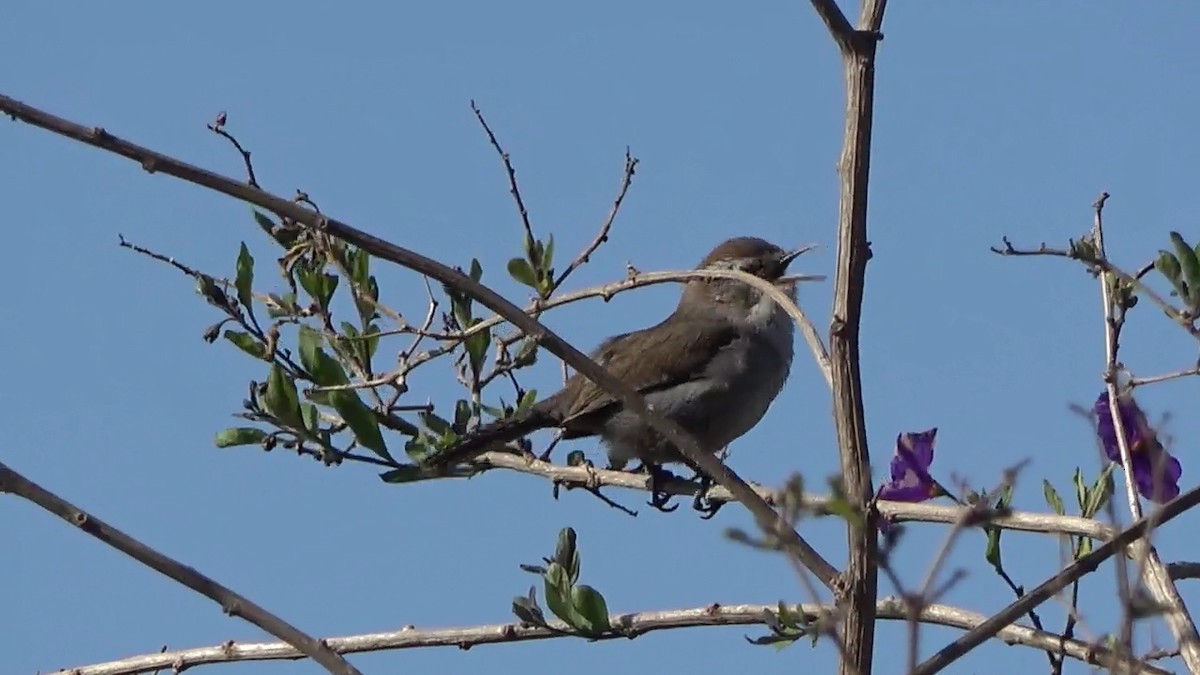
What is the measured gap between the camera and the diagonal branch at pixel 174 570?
2527 mm

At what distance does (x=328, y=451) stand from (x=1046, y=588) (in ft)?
11.3

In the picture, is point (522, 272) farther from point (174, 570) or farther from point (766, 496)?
point (174, 570)

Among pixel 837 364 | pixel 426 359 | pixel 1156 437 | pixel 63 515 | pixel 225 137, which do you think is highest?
pixel 225 137

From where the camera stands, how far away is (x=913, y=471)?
14.0 feet

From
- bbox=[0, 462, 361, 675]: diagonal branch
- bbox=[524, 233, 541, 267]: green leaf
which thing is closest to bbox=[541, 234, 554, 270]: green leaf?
bbox=[524, 233, 541, 267]: green leaf

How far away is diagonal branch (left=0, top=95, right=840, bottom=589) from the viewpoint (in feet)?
8.59

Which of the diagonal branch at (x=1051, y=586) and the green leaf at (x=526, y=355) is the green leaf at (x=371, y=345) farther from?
the diagonal branch at (x=1051, y=586)

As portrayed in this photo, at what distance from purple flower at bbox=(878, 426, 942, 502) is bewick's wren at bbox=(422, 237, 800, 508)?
9.81ft

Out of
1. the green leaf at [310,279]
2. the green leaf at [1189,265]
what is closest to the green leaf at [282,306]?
the green leaf at [310,279]

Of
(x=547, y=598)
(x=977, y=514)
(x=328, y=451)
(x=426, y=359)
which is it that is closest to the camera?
(x=977, y=514)

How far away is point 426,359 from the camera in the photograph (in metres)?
5.09

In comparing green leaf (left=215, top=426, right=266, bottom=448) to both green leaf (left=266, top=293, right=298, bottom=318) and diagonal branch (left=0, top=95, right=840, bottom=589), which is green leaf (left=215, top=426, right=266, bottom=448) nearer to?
green leaf (left=266, top=293, right=298, bottom=318)

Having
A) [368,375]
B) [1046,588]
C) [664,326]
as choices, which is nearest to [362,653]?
[368,375]

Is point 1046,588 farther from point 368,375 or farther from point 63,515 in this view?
point 368,375
